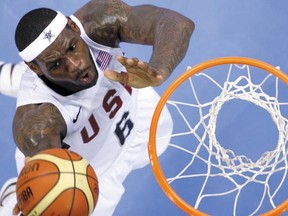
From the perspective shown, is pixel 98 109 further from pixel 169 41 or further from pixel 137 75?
pixel 137 75

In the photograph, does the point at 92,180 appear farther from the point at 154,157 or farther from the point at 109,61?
the point at 109,61

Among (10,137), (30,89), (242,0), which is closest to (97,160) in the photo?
(30,89)

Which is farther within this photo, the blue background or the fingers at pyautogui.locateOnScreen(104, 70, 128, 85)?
the blue background

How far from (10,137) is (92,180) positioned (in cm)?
169

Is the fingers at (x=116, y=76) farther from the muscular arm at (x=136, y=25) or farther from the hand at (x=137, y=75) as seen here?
the muscular arm at (x=136, y=25)

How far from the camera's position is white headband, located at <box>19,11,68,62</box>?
6.88ft

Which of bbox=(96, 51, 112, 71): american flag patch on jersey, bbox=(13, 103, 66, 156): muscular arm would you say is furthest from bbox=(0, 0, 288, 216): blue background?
bbox=(13, 103, 66, 156): muscular arm

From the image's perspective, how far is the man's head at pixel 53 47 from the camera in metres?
2.10

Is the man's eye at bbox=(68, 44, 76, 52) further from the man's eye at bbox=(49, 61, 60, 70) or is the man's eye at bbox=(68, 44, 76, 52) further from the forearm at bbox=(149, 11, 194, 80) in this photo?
the forearm at bbox=(149, 11, 194, 80)

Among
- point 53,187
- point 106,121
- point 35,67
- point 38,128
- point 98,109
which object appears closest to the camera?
point 53,187

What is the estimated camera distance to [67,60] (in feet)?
6.96

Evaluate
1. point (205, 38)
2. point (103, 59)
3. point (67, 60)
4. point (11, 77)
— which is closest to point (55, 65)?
point (67, 60)

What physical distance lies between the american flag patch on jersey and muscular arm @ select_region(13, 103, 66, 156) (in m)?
A: 0.27

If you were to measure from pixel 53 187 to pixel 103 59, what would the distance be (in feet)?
2.46
